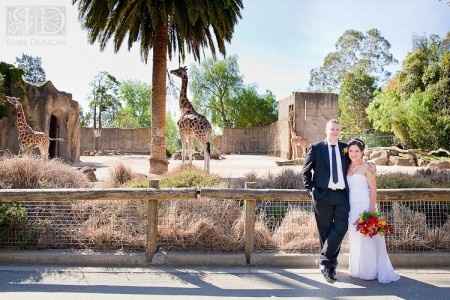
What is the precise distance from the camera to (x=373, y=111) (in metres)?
31.3

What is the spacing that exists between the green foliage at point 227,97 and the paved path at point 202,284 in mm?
38674

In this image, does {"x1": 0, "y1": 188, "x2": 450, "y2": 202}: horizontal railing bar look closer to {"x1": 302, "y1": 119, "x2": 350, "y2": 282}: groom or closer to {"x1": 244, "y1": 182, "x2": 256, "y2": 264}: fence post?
{"x1": 244, "y1": 182, "x2": 256, "y2": 264}: fence post

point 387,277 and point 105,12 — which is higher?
point 105,12

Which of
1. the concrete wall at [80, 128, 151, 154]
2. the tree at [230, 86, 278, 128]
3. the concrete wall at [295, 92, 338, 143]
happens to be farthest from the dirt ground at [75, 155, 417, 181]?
the tree at [230, 86, 278, 128]

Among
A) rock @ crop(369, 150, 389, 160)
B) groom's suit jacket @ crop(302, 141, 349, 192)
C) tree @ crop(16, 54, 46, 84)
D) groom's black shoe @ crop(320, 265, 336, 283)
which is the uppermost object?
tree @ crop(16, 54, 46, 84)

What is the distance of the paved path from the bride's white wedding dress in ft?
0.40

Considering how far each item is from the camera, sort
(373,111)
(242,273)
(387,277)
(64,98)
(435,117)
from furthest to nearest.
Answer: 1. (373,111)
2. (435,117)
3. (64,98)
4. (242,273)
5. (387,277)

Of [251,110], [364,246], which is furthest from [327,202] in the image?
[251,110]

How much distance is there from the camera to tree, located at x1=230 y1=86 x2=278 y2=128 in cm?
4350

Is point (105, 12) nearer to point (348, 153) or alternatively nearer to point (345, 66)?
point (348, 153)

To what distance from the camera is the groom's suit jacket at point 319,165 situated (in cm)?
485

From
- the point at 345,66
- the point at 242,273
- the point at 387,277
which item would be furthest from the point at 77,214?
the point at 345,66

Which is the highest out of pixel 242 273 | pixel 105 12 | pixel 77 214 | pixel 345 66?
pixel 345 66

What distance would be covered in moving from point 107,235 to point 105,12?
7.84 metres
